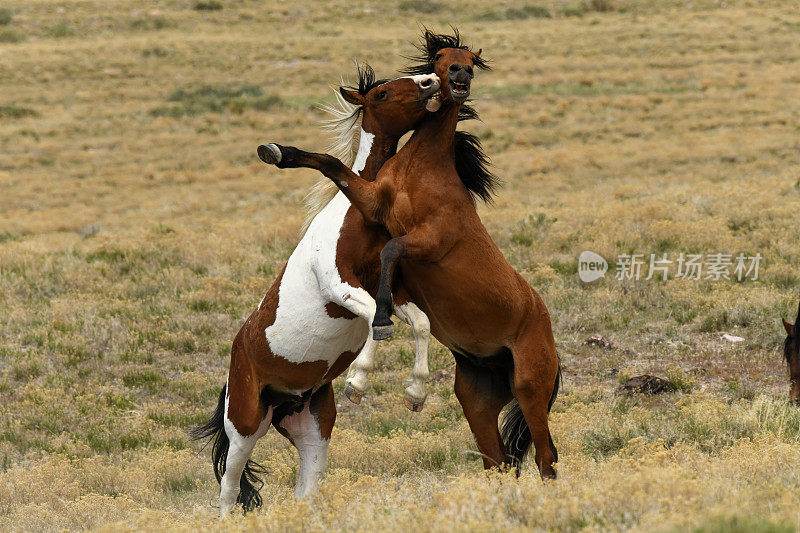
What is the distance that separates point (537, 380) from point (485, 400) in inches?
18.9

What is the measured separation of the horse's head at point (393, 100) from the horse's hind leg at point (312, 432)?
1.83m

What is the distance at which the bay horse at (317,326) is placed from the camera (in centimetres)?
497

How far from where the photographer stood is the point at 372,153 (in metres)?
5.39

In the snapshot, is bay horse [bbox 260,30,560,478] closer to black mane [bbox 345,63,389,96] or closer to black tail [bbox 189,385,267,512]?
black mane [bbox 345,63,389,96]

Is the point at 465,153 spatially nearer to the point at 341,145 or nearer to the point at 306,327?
the point at 341,145

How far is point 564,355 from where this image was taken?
360 inches

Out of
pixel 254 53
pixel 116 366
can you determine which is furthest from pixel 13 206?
pixel 254 53

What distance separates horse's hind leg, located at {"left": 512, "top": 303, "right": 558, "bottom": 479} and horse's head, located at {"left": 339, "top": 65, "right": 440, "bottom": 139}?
1.49m

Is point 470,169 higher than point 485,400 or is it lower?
higher

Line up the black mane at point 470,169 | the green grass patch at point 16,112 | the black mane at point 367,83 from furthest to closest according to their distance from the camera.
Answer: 1. the green grass patch at point 16,112
2. the black mane at point 367,83
3. the black mane at point 470,169

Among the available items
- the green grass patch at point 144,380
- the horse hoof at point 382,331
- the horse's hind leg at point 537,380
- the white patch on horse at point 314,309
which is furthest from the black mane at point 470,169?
the green grass patch at point 144,380

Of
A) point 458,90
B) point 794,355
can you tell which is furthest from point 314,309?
point 794,355

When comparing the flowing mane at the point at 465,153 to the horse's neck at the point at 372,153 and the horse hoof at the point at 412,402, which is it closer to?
the horse's neck at the point at 372,153

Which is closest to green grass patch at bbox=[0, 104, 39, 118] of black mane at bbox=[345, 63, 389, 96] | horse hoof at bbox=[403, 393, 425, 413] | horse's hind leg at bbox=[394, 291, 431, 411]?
black mane at bbox=[345, 63, 389, 96]
